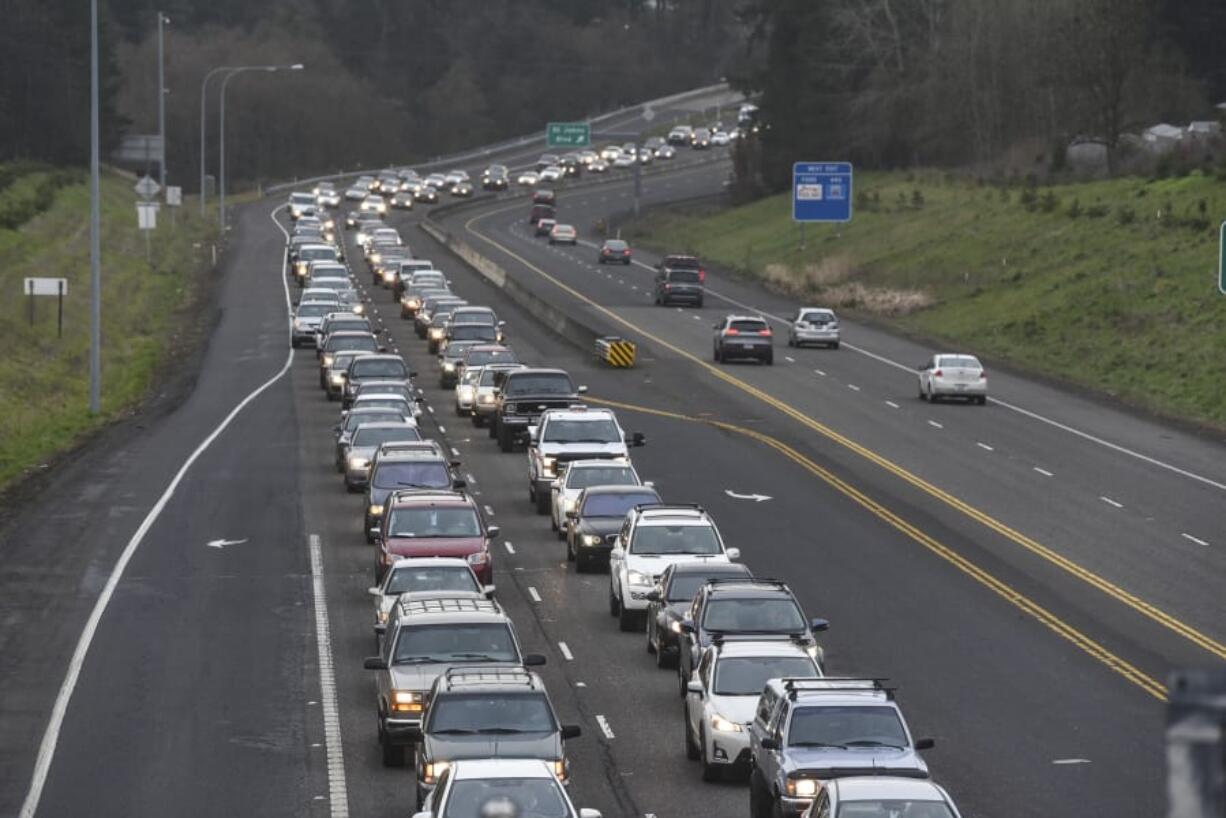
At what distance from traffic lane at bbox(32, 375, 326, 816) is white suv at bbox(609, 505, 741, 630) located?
13.9 ft

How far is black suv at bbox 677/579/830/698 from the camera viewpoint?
23.3 meters

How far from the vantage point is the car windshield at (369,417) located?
42.9 meters

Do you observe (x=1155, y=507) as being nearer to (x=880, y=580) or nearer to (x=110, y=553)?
(x=880, y=580)

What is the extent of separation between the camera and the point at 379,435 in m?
41.0

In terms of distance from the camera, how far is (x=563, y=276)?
9756cm

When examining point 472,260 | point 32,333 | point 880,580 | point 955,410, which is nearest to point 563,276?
point 472,260

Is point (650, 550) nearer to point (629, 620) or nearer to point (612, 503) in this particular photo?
point (629, 620)

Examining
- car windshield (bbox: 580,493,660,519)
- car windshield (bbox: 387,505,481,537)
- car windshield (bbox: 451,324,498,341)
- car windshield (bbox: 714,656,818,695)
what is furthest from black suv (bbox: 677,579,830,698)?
car windshield (bbox: 451,324,498,341)

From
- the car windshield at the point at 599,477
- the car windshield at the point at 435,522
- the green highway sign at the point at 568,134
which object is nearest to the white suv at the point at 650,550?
the car windshield at the point at 435,522

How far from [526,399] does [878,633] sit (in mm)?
19681

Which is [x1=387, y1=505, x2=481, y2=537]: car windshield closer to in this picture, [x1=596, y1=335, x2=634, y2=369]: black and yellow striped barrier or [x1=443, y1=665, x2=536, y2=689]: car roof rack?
[x1=443, y1=665, x2=536, y2=689]: car roof rack

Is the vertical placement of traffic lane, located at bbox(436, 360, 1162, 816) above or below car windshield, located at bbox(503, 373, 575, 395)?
below

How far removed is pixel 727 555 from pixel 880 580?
3783 mm

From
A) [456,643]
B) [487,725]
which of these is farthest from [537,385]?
[487,725]
